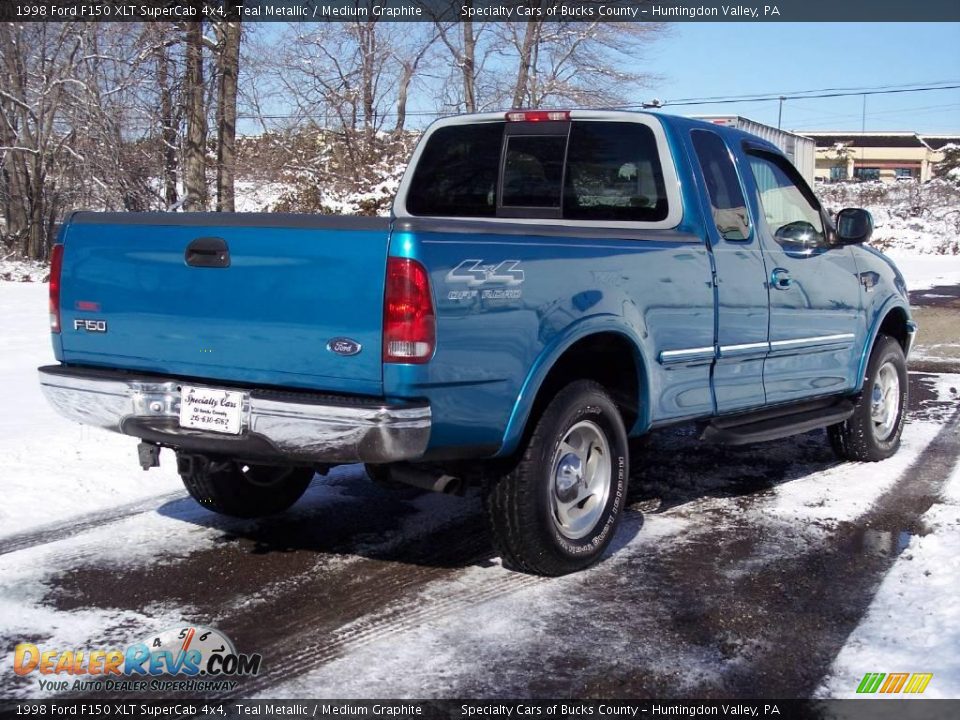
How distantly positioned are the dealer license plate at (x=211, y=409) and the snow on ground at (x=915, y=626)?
2281 mm

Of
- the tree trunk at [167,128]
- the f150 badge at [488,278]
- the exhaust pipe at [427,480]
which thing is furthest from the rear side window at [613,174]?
the tree trunk at [167,128]

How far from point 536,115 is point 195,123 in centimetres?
1454

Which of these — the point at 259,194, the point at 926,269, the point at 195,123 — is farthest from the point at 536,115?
the point at 926,269

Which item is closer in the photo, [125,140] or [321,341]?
[321,341]

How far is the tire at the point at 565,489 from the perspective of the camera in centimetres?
427

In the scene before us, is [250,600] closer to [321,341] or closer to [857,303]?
[321,341]

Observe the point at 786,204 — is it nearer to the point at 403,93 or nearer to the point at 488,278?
the point at 488,278

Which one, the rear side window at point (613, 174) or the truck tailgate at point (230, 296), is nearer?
the truck tailgate at point (230, 296)

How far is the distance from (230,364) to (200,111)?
16083mm

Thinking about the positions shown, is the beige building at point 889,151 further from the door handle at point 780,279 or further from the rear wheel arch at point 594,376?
the rear wheel arch at point 594,376

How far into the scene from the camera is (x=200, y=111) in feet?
61.7

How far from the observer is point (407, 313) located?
11.8ft

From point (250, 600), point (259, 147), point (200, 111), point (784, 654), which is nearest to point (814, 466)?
point (784, 654)

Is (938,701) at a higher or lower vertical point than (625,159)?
lower
